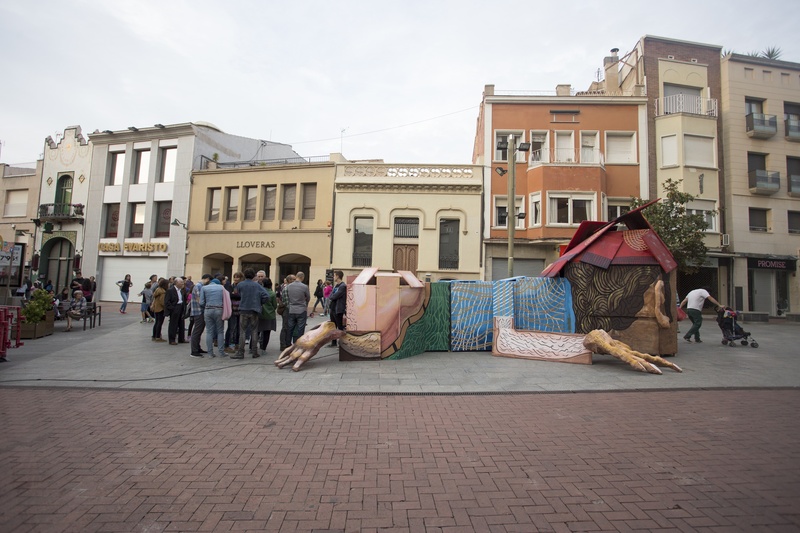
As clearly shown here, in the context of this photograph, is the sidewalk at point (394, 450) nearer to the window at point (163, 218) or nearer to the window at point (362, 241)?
the window at point (362, 241)

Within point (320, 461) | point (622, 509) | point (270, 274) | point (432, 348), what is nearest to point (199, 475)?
point (320, 461)

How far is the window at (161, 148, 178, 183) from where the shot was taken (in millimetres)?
26188

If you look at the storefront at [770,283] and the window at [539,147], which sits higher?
the window at [539,147]

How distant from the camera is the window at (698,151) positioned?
2229 cm

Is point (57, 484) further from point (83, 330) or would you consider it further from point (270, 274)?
point (270, 274)

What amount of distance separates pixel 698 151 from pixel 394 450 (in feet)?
87.6

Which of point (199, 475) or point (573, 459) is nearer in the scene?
point (199, 475)

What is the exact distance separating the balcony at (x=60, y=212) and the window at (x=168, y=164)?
22.1ft

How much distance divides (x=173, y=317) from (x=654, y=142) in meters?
25.5

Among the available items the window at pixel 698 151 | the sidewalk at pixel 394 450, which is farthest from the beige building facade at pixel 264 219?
the window at pixel 698 151

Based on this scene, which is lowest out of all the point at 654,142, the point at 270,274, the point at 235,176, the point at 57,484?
the point at 57,484

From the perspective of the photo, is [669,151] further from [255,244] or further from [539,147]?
[255,244]

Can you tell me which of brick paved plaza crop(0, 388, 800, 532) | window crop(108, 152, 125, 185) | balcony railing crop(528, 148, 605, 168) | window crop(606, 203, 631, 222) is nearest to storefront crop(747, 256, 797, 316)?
window crop(606, 203, 631, 222)

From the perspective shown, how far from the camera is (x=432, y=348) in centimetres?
1012
